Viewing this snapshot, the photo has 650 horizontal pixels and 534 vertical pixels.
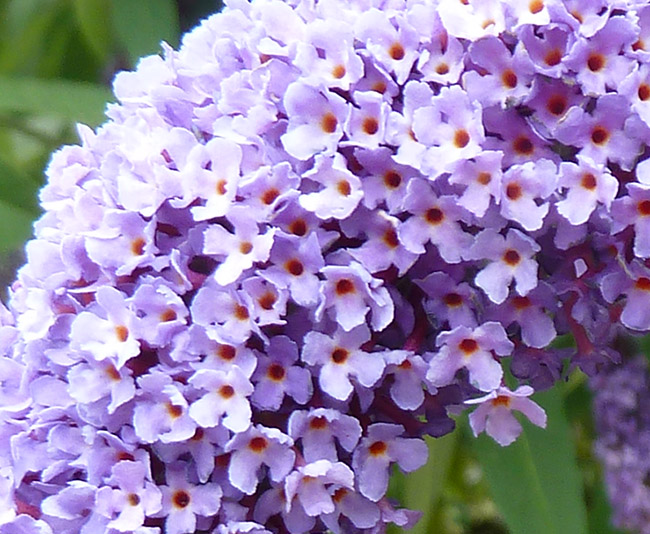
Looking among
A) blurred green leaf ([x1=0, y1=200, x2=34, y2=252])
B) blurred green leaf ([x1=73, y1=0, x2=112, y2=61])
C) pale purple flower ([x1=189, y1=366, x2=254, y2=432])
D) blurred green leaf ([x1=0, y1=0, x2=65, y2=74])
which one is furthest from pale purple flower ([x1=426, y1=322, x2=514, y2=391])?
blurred green leaf ([x1=0, y1=0, x2=65, y2=74])

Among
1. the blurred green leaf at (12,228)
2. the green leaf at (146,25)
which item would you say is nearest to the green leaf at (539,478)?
the blurred green leaf at (12,228)

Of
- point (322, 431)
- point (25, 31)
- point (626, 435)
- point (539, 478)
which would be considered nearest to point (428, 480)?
point (539, 478)

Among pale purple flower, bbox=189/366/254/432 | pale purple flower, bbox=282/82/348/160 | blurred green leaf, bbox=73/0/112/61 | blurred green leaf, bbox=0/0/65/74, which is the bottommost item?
blurred green leaf, bbox=0/0/65/74

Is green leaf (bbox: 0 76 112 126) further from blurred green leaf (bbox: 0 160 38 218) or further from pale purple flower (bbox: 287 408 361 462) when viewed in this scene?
pale purple flower (bbox: 287 408 361 462)

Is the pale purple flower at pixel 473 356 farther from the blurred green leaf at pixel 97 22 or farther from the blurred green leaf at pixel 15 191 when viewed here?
the blurred green leaf at pixel 97 22

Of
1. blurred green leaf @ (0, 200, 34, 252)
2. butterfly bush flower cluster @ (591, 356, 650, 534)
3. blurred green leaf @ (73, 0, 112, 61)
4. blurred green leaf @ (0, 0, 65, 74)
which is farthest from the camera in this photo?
blurred green leaf @ (0, 0, 65, 74)
